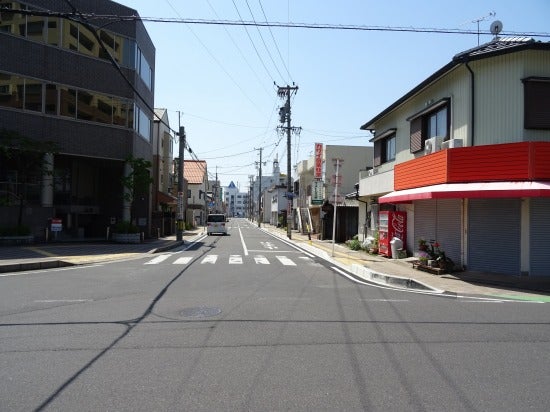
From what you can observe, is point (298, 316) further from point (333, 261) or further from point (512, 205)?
point (333, 261)

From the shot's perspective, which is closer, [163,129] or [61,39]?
[61,39]

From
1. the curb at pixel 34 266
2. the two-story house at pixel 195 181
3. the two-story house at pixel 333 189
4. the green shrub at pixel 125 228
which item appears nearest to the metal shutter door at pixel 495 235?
the two-story house at pixel 333 189

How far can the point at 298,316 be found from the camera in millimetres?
8414

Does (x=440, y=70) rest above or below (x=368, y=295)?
above

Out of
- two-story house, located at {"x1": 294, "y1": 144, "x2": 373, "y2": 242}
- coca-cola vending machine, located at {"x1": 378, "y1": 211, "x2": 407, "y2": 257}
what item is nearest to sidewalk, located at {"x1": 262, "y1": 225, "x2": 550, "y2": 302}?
coca-cola vending machine, located at {"x1": 378, "y1": 211, "x2": 407, "y2": 257}

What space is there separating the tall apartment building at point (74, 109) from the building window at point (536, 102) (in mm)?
16927

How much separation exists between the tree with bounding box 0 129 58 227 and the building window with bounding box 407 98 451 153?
17599mm

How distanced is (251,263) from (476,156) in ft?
29.4

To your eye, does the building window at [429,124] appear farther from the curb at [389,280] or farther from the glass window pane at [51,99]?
the glass window pane at [51,99]

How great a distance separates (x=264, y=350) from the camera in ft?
20.4

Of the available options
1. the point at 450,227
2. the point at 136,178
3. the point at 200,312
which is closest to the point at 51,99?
the point at 136,178

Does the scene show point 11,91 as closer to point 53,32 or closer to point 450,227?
point 53,32

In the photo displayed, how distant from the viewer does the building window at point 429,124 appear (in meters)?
16.7

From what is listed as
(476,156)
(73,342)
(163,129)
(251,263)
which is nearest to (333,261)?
(251,263)
